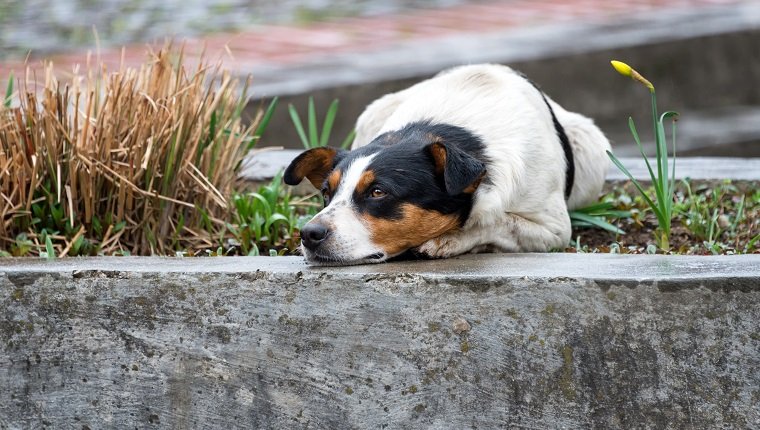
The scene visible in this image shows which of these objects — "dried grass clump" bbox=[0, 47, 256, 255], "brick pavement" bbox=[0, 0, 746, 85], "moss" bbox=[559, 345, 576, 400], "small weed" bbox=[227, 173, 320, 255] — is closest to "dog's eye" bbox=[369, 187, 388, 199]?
"small weed" bbox=[227, 173, 320, 255]

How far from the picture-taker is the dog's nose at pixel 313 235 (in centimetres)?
376

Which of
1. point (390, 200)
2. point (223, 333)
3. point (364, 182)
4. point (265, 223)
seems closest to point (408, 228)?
point (390, 200)

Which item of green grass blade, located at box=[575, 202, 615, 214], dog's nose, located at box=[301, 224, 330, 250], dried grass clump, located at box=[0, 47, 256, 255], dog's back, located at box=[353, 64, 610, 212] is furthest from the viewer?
green grass blade, located at box=[575, 202, 615, 214]

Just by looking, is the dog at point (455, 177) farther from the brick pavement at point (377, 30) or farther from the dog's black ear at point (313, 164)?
the brick pavement at point (377, 30)

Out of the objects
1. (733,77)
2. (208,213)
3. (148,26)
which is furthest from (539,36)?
(208,213)

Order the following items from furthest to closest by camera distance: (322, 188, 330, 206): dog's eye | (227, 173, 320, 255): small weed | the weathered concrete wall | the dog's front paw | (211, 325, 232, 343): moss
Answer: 1. (227, 173, 320, 255): small weed
2. (322, 188, 330, 206): dog's eye
3. the dog's front paw
4. (211, 325, 232, 343): moss
5. the weathered concrete wall

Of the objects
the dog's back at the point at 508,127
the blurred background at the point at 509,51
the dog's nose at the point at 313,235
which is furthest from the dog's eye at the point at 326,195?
the blurred background at the point at 509,51

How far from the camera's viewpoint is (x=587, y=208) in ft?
16.8

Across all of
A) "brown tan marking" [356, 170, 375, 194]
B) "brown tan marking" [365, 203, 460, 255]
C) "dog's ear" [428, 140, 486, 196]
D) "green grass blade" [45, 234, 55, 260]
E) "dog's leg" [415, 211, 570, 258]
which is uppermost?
"dog's ear" [428, 140, 486, 196]

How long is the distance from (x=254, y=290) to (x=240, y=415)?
394 millimetres

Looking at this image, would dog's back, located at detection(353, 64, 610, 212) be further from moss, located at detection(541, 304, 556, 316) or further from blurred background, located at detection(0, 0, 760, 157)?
blurred background, located at detection(0, 0, 760, 157)

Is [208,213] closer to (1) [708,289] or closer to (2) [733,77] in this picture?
(1) [708,289]

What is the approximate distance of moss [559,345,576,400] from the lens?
3.39 metres

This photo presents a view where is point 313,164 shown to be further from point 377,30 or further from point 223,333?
point 377,30
